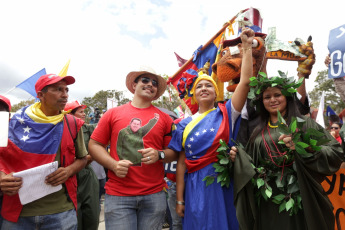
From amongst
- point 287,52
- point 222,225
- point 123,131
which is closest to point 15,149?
point 123,131

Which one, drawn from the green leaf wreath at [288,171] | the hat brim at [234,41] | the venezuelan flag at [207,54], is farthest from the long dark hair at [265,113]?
the venezuelan flag at [207,54]

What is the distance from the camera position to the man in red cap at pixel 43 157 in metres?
1.98

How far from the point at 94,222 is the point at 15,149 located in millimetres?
1824

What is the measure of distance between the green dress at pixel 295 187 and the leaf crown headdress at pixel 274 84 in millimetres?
328

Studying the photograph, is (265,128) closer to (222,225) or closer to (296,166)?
(296,166)

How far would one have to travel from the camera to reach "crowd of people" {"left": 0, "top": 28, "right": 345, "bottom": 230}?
1912 millimetres

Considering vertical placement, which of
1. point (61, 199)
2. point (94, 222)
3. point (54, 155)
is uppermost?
point (54, 155)

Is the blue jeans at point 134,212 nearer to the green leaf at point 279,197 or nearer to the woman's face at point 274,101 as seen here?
the green leaf at point 279,197

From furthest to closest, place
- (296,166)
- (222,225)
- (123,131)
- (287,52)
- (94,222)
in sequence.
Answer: (94,222) → (287,52) → (123,131) → (222,225) → (296,166)

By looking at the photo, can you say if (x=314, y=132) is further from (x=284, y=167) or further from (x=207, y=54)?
(x=207, y=54)

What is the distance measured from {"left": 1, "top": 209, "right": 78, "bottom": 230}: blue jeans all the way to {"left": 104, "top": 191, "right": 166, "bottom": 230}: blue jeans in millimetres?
341

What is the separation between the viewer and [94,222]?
340 centimetres

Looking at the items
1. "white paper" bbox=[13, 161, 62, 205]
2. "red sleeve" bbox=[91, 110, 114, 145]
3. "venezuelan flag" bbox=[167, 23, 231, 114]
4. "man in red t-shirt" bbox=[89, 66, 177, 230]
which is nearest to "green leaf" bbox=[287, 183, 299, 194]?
"man in red t-shirt" bbox=[89, 66, 177, 230]

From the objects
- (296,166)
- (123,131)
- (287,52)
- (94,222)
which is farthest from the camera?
(94,222)
